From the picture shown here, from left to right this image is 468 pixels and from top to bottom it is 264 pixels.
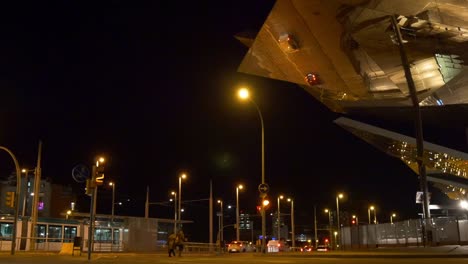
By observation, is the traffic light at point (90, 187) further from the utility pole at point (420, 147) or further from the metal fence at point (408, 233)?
the metal fence at point (408, 233)

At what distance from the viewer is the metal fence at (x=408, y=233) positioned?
2614cm

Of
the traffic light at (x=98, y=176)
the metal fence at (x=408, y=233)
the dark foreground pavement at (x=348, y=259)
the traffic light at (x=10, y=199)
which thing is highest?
the traffic light at (x=98, y=176)

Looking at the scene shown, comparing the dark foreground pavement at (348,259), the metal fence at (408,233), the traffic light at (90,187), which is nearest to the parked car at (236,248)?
the metal fence at (408,233)

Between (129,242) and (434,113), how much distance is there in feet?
93.1

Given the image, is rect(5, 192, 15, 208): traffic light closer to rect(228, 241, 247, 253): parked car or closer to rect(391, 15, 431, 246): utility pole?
rect(391, 15, 431, 246): utility pole

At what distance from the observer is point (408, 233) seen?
32844 mm

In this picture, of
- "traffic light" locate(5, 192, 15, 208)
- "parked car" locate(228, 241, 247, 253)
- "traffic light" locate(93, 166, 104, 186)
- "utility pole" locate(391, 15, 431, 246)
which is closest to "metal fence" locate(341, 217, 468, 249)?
"utility pole" locate(391, 15, 431, 246)

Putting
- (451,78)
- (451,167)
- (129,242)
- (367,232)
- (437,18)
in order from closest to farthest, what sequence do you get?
(437,18) → (451,78) → (367,232) → (129,242) → (451,167)

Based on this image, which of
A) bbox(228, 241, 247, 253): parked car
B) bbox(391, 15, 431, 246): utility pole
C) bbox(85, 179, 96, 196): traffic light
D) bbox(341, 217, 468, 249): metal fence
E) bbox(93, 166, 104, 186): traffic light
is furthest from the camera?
bbox(228, 241, 247, 253): parked car

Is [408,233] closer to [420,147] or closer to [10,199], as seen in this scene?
[420,147]

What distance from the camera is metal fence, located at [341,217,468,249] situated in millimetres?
26141

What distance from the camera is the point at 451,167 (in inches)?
2126

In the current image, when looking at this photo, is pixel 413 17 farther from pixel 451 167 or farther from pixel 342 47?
pixel 451 167

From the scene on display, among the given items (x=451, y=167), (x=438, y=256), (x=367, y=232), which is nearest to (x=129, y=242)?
(x=367, y=232)
